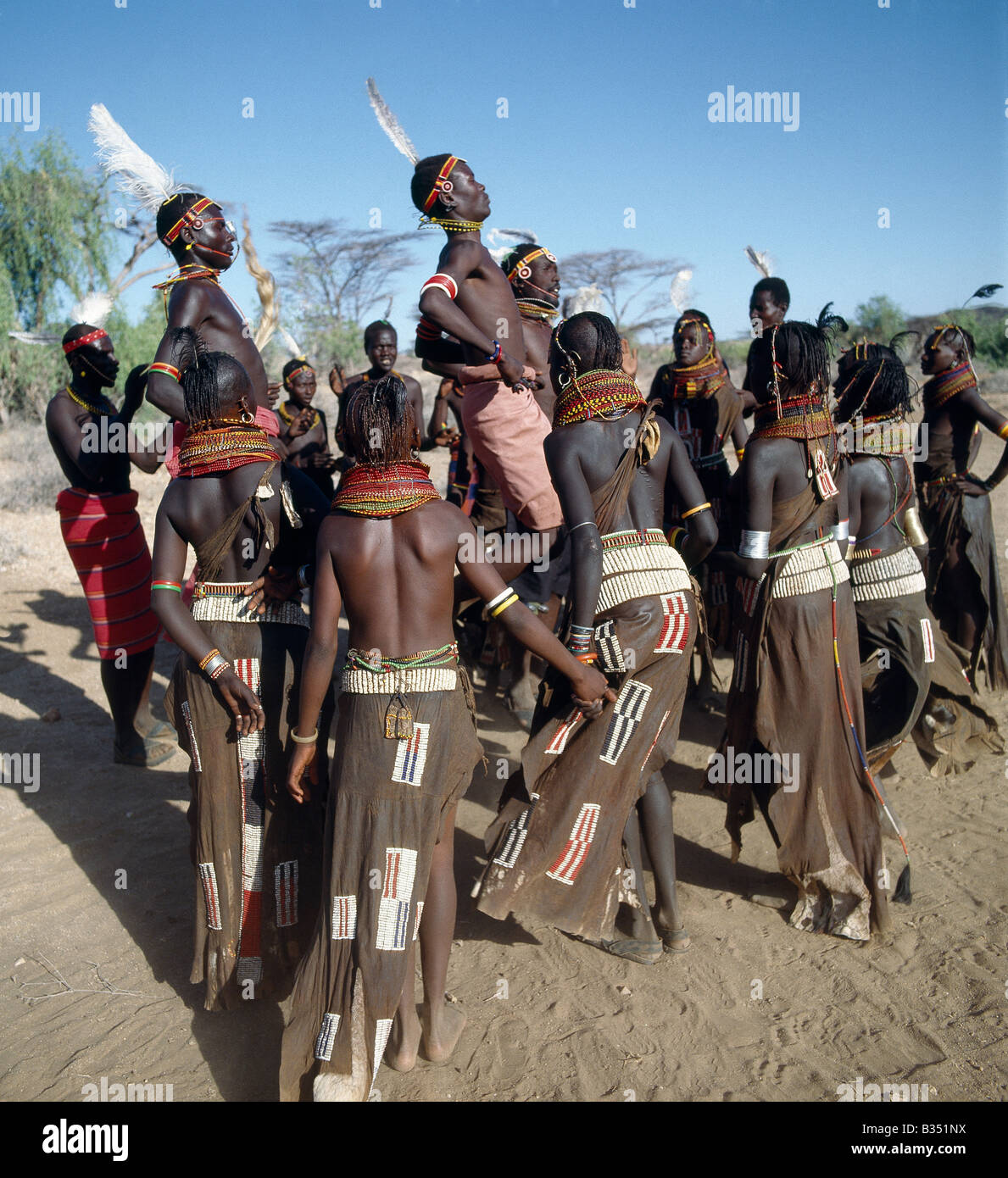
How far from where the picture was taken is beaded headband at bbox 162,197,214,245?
4.11 metres

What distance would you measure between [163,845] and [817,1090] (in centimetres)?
307

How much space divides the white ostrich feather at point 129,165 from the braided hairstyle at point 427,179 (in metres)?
1.53

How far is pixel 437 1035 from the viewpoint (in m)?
2.83

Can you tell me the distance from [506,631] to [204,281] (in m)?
2.17

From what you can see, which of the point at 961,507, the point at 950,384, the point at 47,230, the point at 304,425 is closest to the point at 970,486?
the point at 961,507

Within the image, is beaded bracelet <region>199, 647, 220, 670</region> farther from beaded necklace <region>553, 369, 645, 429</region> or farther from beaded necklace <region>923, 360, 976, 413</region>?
beaded necklace <region>923, 360, 976, 413</region>

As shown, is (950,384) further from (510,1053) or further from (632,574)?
(510,1053)

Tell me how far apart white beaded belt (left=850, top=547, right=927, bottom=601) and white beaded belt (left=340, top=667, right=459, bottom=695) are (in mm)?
2312

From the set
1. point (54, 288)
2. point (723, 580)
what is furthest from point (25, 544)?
point (54, 288)

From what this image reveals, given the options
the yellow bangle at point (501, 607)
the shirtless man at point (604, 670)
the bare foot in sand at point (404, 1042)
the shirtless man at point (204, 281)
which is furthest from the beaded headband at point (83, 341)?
the bare foot in sand at point (404, 1042)

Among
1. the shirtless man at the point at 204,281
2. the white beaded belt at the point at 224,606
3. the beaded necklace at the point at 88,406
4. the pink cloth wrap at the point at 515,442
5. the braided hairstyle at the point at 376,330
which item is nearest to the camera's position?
the white beaded belt at the point at 224,606

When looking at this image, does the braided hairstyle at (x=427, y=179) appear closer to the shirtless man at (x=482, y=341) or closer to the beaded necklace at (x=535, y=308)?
the shirtless man at (x=482, y=341)

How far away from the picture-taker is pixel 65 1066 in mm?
2910

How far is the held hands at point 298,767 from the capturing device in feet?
9.09
